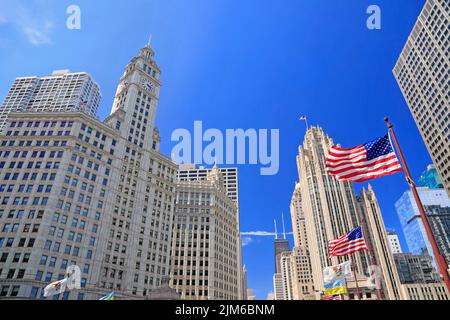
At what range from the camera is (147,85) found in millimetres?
107250

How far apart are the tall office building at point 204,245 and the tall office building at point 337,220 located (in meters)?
59.0

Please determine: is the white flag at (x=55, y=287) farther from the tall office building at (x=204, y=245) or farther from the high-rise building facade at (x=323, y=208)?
the high-rise building facade at (x=323, y=208)

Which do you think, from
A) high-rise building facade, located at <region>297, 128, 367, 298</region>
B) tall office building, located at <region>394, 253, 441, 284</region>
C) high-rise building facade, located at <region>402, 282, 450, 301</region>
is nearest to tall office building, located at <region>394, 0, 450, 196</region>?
high-rise building facade, located at <region>297, 128, 367, 298</region>

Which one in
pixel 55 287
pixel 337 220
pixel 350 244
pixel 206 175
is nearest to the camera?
pixel 350 244

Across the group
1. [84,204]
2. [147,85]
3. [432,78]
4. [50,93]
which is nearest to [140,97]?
[147,85]

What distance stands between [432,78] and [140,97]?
108686 millimetres

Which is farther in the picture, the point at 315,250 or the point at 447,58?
the point at 315,250

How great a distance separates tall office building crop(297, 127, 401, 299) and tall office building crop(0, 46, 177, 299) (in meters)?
98.9

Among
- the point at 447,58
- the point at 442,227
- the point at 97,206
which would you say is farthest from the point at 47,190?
the point at 442,227

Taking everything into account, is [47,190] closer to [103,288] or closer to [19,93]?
[103,288]

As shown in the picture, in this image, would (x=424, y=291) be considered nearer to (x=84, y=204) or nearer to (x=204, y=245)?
(x=204, y=245)

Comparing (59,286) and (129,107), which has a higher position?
(129,107)
